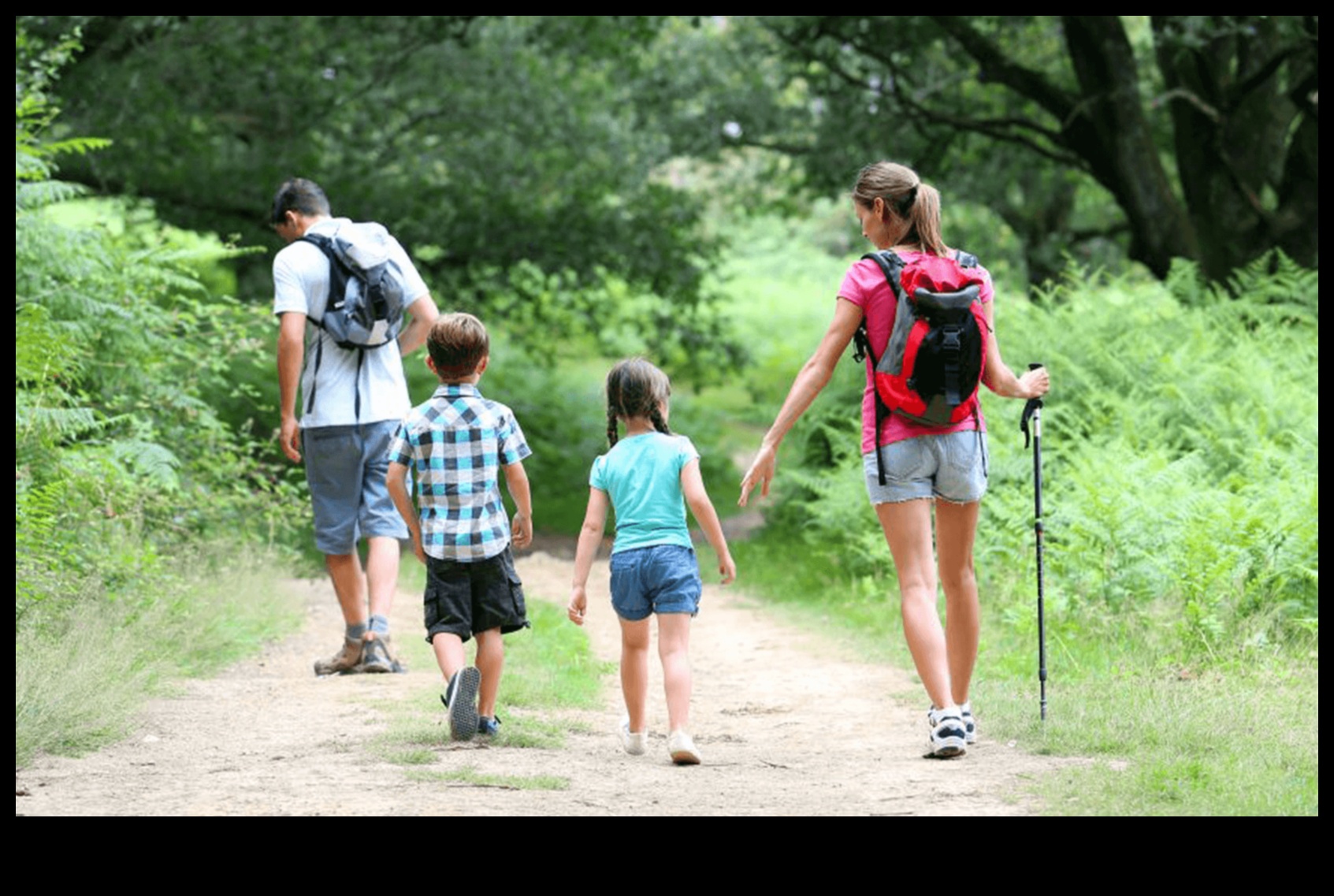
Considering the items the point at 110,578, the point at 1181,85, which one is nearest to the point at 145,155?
the point at 110,578

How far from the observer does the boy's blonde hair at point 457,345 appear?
6328 mm

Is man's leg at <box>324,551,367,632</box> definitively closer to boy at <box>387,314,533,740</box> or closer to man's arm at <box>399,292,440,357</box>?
man's arm at <box>399,292,440,357</box>

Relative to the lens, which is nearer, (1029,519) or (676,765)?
(676,765)

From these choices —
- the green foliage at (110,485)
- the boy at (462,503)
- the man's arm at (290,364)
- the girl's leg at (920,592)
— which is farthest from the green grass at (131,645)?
the girl's leg at (920,592)

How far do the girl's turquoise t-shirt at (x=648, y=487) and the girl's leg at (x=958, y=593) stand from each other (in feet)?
3.13

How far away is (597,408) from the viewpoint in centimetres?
2266

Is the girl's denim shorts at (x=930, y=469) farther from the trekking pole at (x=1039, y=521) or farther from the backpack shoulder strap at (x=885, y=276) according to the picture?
the trekking pole at (x=1039, y=521)

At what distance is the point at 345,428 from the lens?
7832mm

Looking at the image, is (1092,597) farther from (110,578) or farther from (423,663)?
(110,578)

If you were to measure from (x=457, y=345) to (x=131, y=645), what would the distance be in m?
2.36

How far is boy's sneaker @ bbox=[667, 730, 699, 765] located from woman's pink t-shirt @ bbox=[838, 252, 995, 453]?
3.89ft

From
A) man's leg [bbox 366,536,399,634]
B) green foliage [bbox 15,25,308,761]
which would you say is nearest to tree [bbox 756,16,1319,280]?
green foliage [bbox 15,25,308,761]

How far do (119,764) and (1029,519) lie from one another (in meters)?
5.24

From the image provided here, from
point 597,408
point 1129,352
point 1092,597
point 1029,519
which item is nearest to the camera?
point 1092,597
